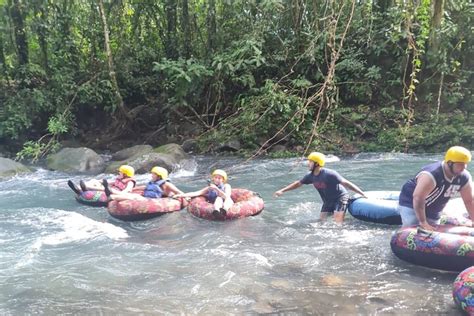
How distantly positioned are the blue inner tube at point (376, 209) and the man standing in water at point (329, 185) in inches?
5.3

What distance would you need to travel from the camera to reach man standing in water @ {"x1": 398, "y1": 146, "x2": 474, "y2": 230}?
5.28m

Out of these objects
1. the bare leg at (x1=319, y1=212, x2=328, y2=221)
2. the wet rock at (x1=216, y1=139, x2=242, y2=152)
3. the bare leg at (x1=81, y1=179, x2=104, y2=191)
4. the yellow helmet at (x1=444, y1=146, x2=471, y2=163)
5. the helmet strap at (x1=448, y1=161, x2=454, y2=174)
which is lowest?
the bare leg at (x1=319, y1=212, x2=328, y2=221)

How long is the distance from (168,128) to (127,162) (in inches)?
151

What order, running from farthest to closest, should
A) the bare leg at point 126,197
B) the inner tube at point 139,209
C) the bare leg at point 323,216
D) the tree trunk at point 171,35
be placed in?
the tree trunk at point 171,35
the bare leg at point 126,197
the inner tube at point 139,209
the bare leg at point 323,216

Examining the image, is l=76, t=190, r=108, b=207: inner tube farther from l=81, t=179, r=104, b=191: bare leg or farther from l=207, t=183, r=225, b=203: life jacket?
l=207, t=183, r=225, b=203: life jacket

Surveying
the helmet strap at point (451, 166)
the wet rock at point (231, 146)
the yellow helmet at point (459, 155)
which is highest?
the yellow helmet at point (459, 155)

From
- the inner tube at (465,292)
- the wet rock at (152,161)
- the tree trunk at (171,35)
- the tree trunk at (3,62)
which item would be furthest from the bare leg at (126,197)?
the tree trunk at (3,62)

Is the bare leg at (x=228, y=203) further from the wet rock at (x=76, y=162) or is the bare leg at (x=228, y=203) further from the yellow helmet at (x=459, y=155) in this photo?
the wet rock at (x=76, y=162)

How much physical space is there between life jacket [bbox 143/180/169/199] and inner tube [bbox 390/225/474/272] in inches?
180

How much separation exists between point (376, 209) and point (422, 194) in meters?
2.00

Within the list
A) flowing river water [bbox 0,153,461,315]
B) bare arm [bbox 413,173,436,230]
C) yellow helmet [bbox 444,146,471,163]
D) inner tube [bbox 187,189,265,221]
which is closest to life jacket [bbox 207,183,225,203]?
inner tube [bbox 187,189,265,221]

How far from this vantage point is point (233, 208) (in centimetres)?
826

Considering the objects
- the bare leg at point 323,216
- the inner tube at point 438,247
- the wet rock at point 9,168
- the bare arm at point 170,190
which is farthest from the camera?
the wet rock at point 9,168

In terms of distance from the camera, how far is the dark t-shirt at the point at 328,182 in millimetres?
7723
